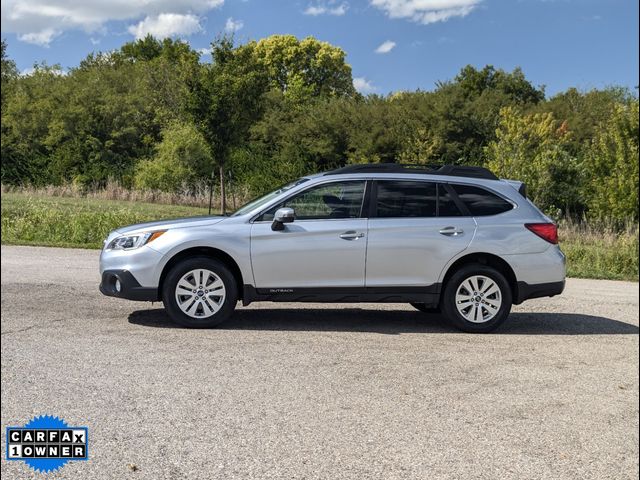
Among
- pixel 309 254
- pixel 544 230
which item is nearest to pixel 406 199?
pixel 309 254

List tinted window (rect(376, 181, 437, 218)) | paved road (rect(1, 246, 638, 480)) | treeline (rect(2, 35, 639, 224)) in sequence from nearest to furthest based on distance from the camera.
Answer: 1. paved road (rect(1, 246, 638, 480))
2. tinted window (rect(376, 181, 437, 218))
3. treeline (rect(2, 35, 639, 224))

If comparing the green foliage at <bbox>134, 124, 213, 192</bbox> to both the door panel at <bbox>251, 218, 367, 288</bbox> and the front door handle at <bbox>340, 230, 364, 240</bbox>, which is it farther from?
the front door handle at <bbox>340, 230, 364, 240</bbox>

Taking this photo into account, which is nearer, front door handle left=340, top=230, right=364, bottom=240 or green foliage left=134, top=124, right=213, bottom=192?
front door handle left=340, top=230, right=364, bottom=240

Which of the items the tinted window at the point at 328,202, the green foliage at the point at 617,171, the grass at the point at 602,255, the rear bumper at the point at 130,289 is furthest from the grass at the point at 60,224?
the green foliage at the point at 617,171

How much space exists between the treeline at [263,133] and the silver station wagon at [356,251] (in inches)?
509

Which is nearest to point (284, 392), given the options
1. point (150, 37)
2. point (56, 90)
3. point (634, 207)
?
point (634, 207)

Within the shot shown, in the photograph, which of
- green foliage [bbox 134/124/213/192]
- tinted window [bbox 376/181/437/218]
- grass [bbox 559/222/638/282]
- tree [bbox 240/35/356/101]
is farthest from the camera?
tree [bbox 240/35/356/101]

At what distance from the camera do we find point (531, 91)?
49625mm

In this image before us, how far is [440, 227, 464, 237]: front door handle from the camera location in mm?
7992

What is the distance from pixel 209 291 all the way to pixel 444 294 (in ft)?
8.58

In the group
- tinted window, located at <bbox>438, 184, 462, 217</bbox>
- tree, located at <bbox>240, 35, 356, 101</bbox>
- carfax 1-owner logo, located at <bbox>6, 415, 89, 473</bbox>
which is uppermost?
tree, located at <bbox>240, 35, 356, 101</bbox>

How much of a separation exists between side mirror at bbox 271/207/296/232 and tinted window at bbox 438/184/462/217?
1.71 m

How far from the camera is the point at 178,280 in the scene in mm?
7660

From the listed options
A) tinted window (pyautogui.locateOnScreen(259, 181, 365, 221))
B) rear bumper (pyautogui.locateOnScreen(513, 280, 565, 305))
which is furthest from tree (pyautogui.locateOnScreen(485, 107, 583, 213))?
tinted window (pyautogui.locateOnScreen(259, 181, 365, 221))
